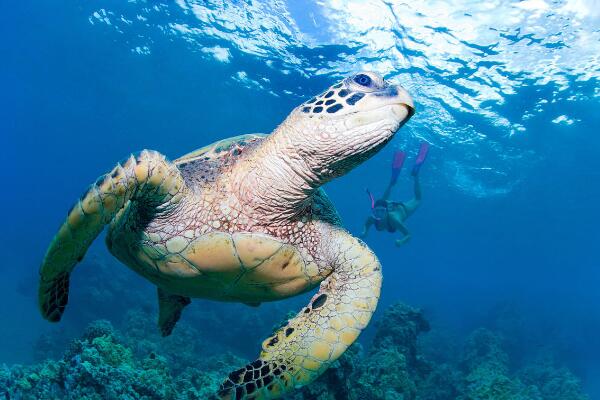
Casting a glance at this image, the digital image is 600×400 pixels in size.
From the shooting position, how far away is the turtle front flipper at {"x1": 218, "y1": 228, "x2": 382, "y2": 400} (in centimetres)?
210

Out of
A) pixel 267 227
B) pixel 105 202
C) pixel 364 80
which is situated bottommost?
pixel 105 202

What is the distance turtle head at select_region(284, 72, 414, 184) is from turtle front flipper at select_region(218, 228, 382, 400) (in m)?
0.76

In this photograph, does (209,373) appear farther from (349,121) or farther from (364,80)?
(364,80)

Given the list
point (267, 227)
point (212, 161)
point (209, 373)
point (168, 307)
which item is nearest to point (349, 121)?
point (267, 227)

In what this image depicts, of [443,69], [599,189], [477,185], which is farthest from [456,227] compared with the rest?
[443,69]

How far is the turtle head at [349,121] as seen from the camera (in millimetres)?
2051

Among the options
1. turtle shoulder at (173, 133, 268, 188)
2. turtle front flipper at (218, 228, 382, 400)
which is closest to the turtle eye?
turtle shoulder at (173, 133, 268, 188)

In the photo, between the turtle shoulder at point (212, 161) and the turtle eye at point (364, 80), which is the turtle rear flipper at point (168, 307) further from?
the turtle eye at point (364, 80)

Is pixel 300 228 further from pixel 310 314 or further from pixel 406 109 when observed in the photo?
pixel 406 109

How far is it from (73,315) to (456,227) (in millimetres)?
45226

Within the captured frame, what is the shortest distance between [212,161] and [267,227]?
0.75m

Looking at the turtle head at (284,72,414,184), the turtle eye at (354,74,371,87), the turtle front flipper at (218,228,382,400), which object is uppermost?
the turtle eye at (354,74,371,87)

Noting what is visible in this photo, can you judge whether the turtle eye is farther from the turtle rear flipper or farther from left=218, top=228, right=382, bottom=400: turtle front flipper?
the turtle rear flipper

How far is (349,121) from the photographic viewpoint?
6.87 feet
